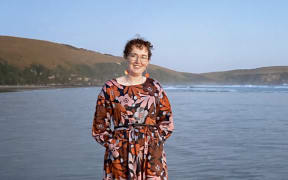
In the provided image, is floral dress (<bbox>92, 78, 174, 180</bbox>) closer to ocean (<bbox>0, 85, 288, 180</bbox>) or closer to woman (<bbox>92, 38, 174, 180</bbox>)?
woman (<bbox>92, 38, 174, 180</bbox>)

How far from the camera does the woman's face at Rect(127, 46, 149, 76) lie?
2271 millimetres

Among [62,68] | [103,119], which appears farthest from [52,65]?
[103,119]

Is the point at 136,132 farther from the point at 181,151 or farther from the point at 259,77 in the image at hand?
the point at 259,77

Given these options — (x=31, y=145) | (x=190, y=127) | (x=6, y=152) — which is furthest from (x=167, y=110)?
(x=190, y=127)

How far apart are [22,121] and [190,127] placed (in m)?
A: 3.75

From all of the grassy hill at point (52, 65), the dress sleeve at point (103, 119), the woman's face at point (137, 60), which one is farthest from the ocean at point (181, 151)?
the grassy hill at point (52, 65)

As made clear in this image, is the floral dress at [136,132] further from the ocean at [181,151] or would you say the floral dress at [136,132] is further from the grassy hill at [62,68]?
the grassy hill at [62,68]

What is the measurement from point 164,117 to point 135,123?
6.7 inches

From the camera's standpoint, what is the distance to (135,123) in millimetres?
2203

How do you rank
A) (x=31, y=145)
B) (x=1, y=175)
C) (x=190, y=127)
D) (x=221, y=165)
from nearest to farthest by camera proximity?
(x=1, y=175), (x=221, y=165), (x=31, y=145), (x=190, y=127)

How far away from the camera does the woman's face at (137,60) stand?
2.27m

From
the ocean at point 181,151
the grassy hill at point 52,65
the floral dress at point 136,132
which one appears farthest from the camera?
the grassy hill at point 52,65

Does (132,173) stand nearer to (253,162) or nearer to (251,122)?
(253,162)

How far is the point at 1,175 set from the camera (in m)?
4.52
